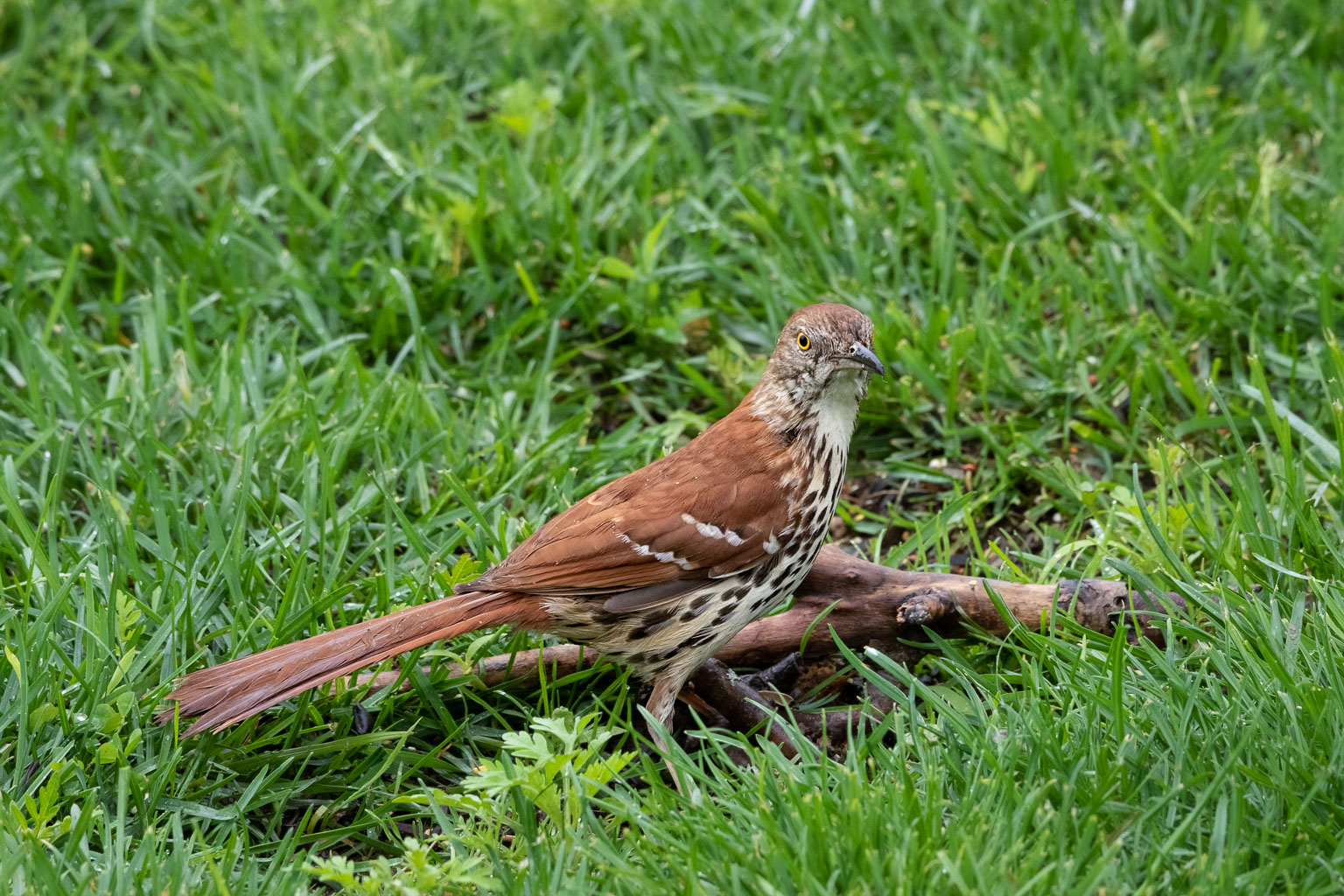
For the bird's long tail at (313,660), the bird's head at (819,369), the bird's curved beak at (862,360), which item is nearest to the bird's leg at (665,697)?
the bird's long tail at (313,660)

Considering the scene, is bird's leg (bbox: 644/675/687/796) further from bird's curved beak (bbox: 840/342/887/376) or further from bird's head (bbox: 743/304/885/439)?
bird's curved beak (bbox: 840/342/887/376)

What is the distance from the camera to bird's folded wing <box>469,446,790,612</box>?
315 cm

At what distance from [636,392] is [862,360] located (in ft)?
4.70

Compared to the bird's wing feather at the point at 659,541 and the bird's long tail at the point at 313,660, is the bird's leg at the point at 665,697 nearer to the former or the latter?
the bird's wing feather at the point at 659,541

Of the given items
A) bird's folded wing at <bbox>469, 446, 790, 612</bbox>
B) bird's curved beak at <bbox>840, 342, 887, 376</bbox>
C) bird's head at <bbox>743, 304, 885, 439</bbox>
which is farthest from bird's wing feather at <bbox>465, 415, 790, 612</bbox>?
bird's curved beak at <bbox>840, 342, 887, 376</bbox>

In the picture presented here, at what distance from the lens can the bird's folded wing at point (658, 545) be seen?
315 centimetres

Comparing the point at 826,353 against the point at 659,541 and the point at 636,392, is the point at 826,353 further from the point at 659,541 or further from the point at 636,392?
the point at 636,392

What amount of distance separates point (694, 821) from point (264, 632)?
4.32ft

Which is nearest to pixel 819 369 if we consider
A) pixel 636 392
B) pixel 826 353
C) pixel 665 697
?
pixel 826 353

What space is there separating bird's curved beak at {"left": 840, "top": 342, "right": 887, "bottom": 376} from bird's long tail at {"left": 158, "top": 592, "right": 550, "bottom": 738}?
1.01 metres

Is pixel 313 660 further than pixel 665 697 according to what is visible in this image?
No

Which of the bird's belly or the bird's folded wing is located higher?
the bird's folded wing

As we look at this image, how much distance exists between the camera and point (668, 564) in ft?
10.4

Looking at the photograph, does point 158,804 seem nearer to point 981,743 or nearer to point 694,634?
point 694,634
